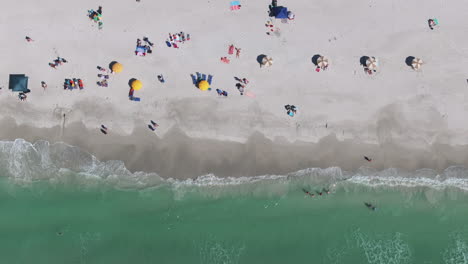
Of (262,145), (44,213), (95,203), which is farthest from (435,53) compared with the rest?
(44,213)

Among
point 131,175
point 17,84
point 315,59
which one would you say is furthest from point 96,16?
point 315,59

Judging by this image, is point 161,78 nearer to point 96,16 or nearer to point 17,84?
point 96,16

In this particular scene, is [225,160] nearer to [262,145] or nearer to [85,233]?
[262,145]

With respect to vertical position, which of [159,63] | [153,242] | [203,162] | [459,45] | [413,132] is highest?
[459,45]

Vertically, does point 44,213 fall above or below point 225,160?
below

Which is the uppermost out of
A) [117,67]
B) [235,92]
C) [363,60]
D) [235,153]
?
[363,60]

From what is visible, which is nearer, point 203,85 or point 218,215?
point 203,85

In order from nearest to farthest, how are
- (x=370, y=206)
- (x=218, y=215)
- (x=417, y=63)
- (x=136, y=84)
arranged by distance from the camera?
(x=136, y=84), (x=417, y=63), (x=370, y=206), (x=218, y=215)
